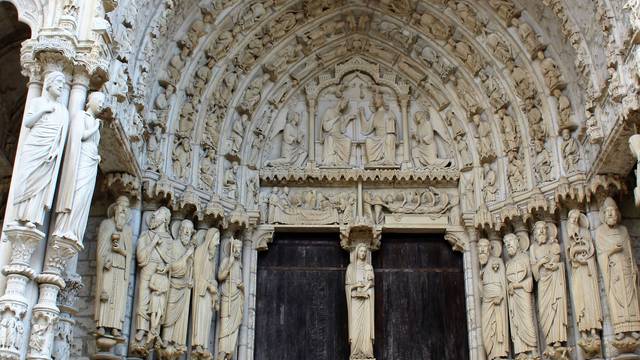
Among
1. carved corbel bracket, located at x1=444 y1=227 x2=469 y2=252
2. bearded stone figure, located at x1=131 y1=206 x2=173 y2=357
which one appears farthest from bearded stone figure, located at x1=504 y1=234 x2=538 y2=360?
bearded stone figure, located at x1=131 y1=206 x2=173 y2=357

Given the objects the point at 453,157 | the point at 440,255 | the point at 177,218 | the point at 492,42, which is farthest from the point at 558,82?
the point at 177,218

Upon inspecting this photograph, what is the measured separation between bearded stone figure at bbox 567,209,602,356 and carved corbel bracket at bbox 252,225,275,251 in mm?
4038

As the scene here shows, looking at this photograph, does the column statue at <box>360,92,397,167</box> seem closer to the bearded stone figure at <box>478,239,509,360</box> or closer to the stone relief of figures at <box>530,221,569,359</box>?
the bearded stone figure at <box>478,239,509,360</box>

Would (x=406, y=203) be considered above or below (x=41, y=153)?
above

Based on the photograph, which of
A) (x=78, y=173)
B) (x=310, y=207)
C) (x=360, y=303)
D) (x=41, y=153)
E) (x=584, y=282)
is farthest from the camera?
(x=310, y=207)

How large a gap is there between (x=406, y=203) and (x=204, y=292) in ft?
10.8

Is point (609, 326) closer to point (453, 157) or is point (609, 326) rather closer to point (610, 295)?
point (610, 295)

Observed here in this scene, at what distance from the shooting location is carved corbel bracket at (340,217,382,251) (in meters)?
11.1

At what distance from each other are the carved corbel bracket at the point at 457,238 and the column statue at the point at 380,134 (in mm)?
1336

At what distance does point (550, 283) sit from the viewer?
9.88 meters

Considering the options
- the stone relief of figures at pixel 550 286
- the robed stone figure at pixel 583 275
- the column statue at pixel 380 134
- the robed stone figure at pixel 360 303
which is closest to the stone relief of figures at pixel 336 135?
the column statue at pixel 380 134

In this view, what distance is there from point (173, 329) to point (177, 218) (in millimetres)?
1491

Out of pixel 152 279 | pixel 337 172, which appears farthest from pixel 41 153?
pixel 337 172

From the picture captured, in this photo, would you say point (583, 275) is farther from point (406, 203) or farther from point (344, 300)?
point (344, 300)
